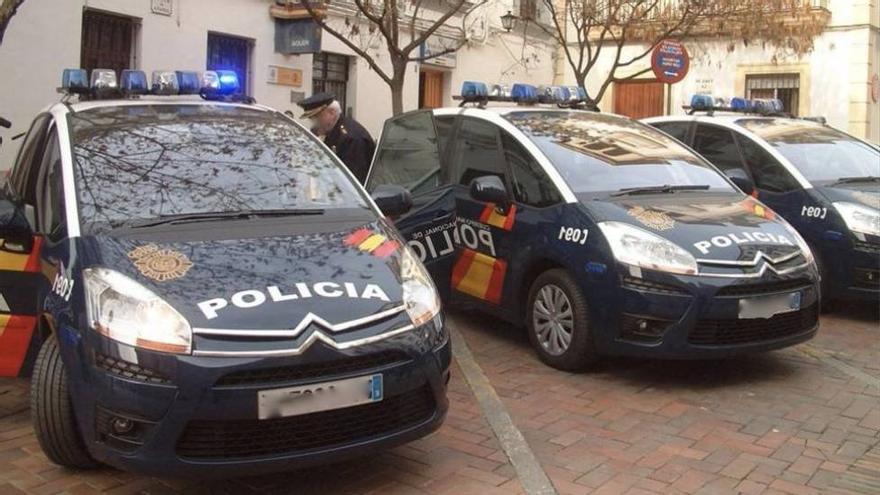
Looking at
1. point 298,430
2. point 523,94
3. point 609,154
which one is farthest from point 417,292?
point 523,94

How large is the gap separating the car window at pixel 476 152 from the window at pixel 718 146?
8.80ft

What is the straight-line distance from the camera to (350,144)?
784 centimetres

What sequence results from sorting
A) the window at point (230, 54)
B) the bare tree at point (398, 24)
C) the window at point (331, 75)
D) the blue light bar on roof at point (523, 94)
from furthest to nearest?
1. the window at point (331, 75)
2. the window at point (230, 54)
3. the bare tree at point (398, 24)
4. the blue light bar on roof at point (523, 94)

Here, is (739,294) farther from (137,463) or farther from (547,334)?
(137,463)

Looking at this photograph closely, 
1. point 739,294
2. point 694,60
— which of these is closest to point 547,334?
point 739,294

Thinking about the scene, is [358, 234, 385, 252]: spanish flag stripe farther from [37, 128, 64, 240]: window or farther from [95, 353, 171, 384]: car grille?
[37, 128, 64, 240]: window

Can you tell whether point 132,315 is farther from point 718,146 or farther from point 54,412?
point 718,146

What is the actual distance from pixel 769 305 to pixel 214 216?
323cm

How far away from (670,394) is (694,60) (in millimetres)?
17901

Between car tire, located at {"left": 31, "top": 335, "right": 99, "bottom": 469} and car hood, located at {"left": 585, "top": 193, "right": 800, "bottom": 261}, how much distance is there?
3.17 metres

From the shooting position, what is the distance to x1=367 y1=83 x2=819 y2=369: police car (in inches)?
203

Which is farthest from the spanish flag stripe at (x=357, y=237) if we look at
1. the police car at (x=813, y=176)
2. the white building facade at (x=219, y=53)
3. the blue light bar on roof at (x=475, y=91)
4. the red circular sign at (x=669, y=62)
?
the red circular sign at (x=669, y=62)

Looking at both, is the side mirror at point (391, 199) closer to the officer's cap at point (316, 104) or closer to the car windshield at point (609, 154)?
the car windshield at point (609, 154)

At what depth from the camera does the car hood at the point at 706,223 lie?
5254 mm
